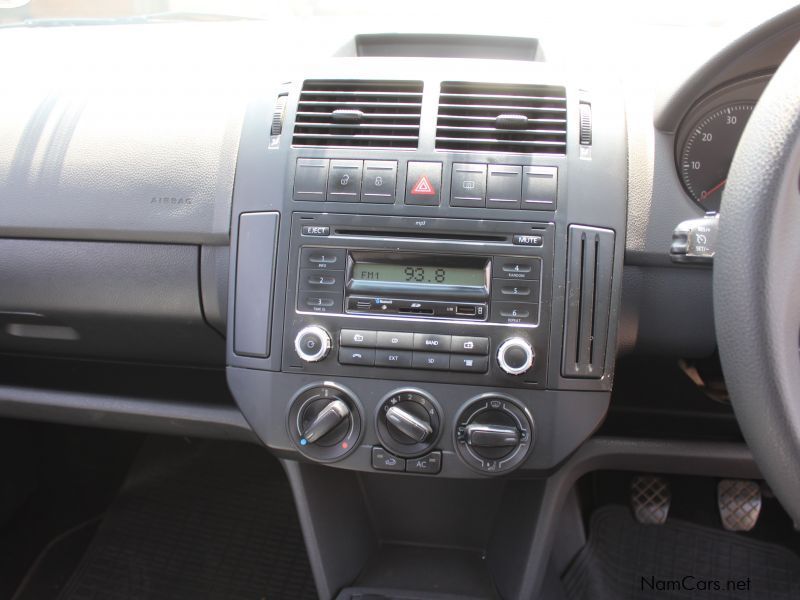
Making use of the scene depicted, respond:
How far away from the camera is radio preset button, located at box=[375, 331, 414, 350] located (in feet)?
3.80

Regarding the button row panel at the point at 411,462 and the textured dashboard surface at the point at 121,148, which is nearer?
the button row panel at the point at 411,462

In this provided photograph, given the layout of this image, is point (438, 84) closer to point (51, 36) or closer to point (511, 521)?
point (511, 521)

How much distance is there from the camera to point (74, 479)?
6.81 ft

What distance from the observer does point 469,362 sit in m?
1.15

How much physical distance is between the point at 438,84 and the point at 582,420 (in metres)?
0.61

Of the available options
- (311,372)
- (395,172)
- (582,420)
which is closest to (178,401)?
(311,372)

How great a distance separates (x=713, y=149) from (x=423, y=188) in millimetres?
507

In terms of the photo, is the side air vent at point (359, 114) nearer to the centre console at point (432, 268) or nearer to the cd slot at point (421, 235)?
the centre console at point (432, 268)

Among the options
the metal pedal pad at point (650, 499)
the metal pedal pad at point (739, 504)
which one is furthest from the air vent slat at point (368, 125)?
the metal pedal pad at point (739, 504)

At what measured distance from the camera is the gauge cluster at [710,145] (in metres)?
1.21

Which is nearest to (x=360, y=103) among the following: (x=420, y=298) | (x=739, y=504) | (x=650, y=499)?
(x=420, y=298)

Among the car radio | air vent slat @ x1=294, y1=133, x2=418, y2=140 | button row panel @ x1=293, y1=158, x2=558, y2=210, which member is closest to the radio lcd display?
the car radio

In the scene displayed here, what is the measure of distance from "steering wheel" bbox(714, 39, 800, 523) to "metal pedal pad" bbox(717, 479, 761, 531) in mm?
956

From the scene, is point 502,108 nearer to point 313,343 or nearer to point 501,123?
point 501,123
